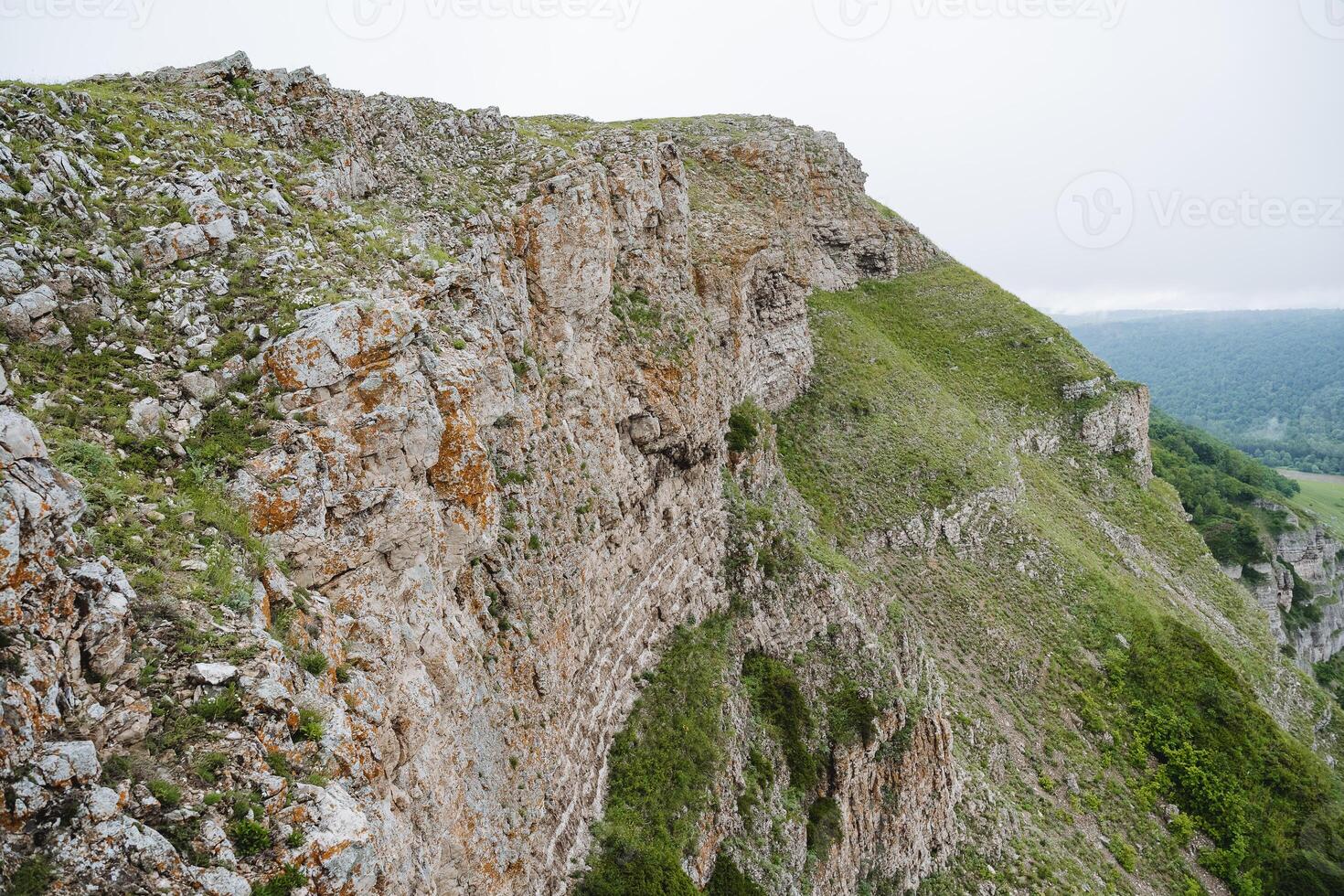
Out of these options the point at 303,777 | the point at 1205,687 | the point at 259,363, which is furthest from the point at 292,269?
the point at 1205,687

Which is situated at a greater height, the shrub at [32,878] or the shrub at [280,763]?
the shrub at [32,878]

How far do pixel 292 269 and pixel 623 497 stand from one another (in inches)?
496

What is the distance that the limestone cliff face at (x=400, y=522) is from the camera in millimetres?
6031

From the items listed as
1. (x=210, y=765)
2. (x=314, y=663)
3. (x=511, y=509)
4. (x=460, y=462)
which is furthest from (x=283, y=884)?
(x=511, y=509)

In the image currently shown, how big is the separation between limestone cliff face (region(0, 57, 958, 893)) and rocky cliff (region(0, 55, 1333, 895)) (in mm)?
66

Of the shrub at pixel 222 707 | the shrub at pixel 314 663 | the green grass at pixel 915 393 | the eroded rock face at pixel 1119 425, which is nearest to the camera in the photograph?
the shrub at pixel 222 707

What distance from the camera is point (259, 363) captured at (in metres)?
10.0

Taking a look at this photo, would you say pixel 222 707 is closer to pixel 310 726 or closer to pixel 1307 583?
pixel 310 726

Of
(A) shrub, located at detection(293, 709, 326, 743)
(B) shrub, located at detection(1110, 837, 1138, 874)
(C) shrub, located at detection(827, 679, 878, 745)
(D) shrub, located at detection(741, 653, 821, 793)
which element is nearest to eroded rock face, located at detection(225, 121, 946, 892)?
(A) shrub, located at detection(293, 709, 326, 743)

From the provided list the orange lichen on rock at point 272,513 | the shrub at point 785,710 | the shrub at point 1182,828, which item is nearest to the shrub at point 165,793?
the orange lichen on rock at point 272,513

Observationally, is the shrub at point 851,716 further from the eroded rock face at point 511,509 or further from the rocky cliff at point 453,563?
the eroded rock face at point 511,509

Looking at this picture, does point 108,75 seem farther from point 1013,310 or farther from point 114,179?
point 1013,310

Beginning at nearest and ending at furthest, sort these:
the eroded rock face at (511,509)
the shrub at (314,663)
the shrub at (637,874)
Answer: the shrub at (314,663) → the eroded rock face at (511,509) → the shrub at (637,874)

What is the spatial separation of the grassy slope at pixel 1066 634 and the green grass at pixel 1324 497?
11997cm
